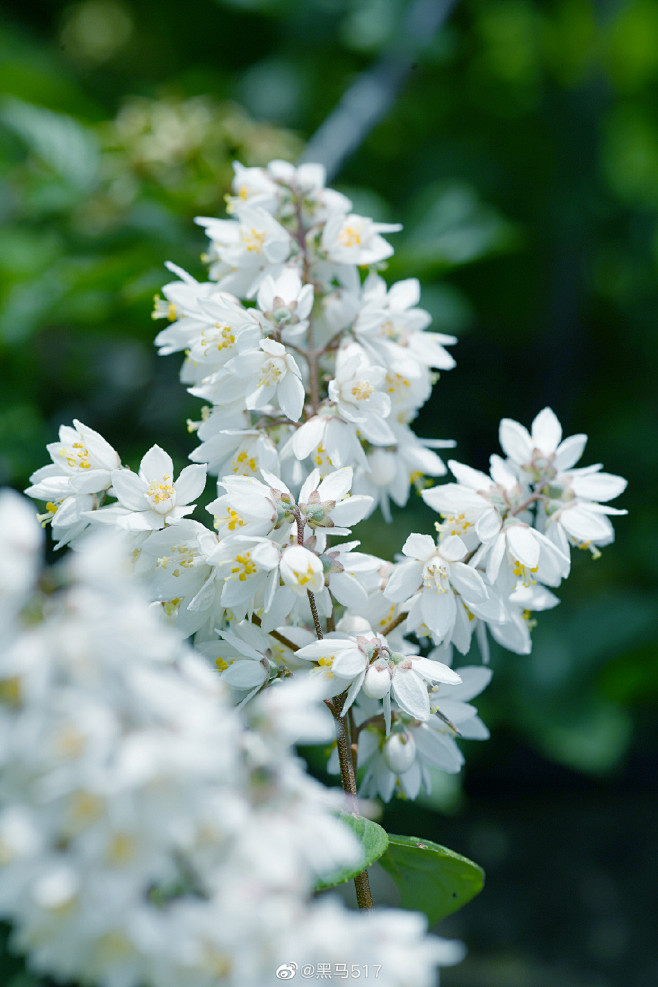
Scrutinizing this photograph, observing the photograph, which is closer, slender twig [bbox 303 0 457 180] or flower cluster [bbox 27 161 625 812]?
flower cluster [bbox 27 161 625 812]

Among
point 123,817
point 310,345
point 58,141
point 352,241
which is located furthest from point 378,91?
point 123,817

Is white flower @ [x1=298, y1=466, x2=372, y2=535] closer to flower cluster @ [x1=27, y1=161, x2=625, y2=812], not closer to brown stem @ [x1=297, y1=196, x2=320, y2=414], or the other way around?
flower cluster @ [x1=27, y1=161, x2=625, y2=812]

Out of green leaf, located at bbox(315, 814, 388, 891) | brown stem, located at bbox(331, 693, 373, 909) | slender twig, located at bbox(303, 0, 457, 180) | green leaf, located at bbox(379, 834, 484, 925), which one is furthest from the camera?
slender twig, located at bbox(303, 0, 457, 180)

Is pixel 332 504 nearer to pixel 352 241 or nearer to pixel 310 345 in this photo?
pixel 310 345

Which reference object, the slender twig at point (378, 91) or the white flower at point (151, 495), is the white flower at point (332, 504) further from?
the slender twig at point (378, 91)

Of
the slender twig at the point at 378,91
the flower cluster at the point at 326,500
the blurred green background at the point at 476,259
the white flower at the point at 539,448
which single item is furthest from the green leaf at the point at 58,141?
the white flower at the point at 539,448

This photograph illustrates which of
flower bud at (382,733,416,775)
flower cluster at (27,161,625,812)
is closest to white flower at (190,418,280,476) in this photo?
flower cluster at (27,161,625,812)
